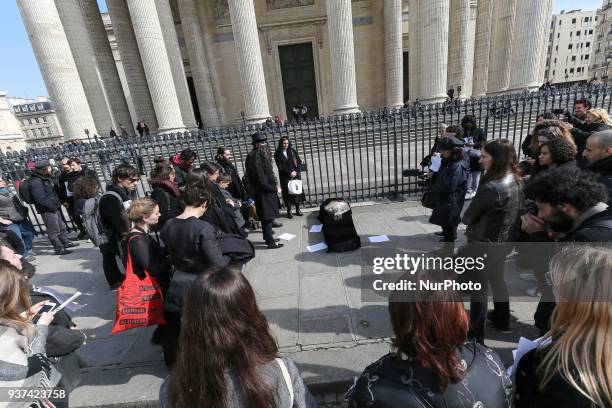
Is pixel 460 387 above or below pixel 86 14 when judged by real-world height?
below

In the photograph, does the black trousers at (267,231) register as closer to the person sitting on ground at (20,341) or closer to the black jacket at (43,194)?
the person sitting on ground at (20,341)

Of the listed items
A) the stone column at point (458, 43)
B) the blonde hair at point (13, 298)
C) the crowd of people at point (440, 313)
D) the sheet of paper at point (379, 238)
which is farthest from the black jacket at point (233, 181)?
the stone column at point (458, 43)

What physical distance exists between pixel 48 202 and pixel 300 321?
5.65 metres

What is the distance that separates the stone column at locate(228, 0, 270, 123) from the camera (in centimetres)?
1308

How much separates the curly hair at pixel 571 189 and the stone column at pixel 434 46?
13873mm

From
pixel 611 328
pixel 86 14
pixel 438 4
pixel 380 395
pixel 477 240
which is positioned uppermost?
pixel 86 14

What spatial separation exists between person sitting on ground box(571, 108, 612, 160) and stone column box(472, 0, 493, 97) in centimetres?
1787

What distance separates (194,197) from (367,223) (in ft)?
13.4

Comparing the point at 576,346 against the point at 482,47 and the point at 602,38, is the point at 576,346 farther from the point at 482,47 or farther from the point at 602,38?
the point at 602,38

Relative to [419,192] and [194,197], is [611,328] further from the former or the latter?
[419,192]

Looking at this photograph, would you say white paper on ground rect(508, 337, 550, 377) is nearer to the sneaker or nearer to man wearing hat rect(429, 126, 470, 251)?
man wearing hat rect(429, 126, 470, 251)

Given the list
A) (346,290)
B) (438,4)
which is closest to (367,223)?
(346,290)

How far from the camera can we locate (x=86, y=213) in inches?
182

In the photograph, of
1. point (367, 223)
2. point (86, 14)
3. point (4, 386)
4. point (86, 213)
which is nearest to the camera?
point (4, 386)
